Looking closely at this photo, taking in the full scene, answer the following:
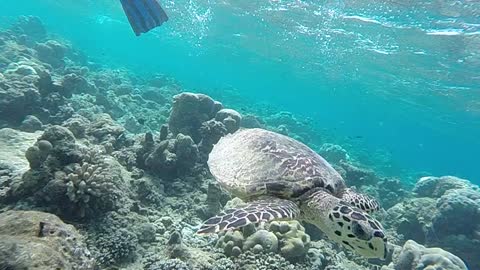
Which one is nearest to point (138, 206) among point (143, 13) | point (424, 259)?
point (143, 13)

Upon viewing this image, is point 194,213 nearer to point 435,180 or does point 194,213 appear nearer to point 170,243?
point 170,243

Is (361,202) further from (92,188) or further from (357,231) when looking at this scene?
(92,188)

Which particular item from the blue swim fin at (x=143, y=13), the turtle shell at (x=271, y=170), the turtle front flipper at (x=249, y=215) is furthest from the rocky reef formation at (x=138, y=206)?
the blue swim fin at (x=143, y=13)

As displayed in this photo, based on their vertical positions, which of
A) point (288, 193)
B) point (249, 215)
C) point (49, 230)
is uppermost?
point (288, 193)

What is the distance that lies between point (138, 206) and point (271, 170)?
2.61m

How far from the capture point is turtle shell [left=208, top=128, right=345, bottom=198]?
4902 millimetres

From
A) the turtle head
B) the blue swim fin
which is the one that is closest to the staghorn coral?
the blue swim fin

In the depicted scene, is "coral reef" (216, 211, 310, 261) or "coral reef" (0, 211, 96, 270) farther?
"coral reef" (216, 211, 310, 261)

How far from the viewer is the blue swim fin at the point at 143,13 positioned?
5.12m

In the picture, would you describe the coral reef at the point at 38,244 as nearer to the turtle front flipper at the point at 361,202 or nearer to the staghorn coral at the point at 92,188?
the staghorn coral at the point at 92,188

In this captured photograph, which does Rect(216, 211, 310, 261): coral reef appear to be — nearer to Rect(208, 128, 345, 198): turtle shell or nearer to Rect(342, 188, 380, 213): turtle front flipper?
Rect(208, 128, 345, 198): turtle shell

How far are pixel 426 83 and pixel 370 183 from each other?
17.9m

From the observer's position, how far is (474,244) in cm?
860

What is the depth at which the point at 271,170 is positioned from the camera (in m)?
5.11
